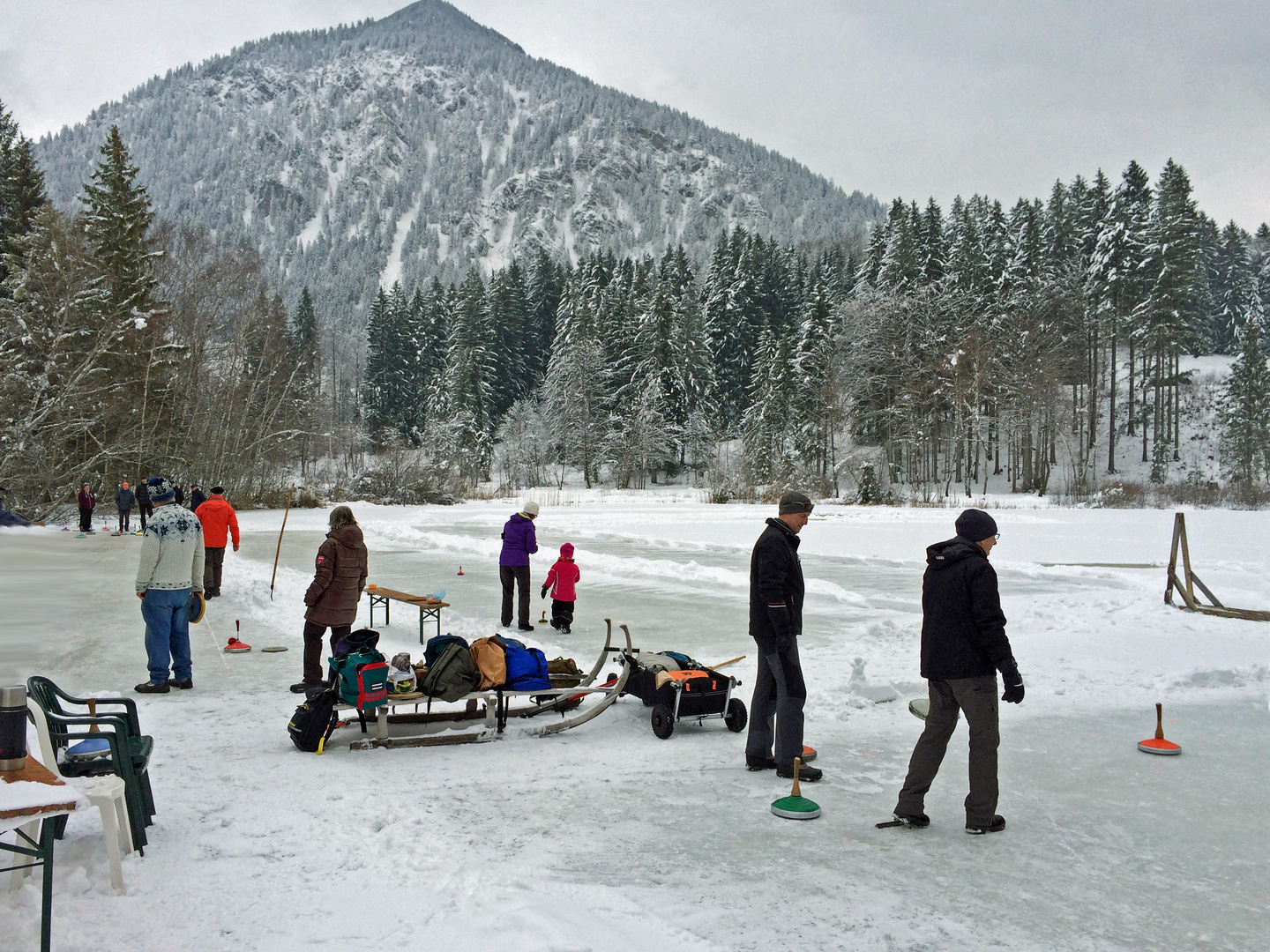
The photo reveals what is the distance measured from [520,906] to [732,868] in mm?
1109

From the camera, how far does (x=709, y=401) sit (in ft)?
213

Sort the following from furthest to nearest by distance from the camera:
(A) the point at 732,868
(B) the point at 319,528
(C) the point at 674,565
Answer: (B) the point at 319,528
(C) the point at 674,565
(A) the point at 732,868

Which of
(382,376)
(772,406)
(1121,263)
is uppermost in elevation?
(1121,263)

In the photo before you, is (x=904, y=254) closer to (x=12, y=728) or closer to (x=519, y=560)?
(x=519, y=560)

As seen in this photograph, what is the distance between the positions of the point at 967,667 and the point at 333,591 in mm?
5504

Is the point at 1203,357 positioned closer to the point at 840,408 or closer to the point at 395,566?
the point at 840,408

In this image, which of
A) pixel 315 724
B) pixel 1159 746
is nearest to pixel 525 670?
pixel 315 724

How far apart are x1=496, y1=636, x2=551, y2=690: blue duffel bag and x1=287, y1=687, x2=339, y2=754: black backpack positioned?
1288 millimetres

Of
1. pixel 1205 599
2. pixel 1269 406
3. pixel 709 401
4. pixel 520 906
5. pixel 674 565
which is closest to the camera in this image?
pixel 520 906

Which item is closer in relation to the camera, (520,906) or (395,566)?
(520,906)

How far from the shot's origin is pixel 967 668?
15.2ft

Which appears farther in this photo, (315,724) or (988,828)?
Result: (315,724)

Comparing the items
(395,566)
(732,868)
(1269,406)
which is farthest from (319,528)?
(1269,406)

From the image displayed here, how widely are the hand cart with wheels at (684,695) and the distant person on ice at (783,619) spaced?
100cm
